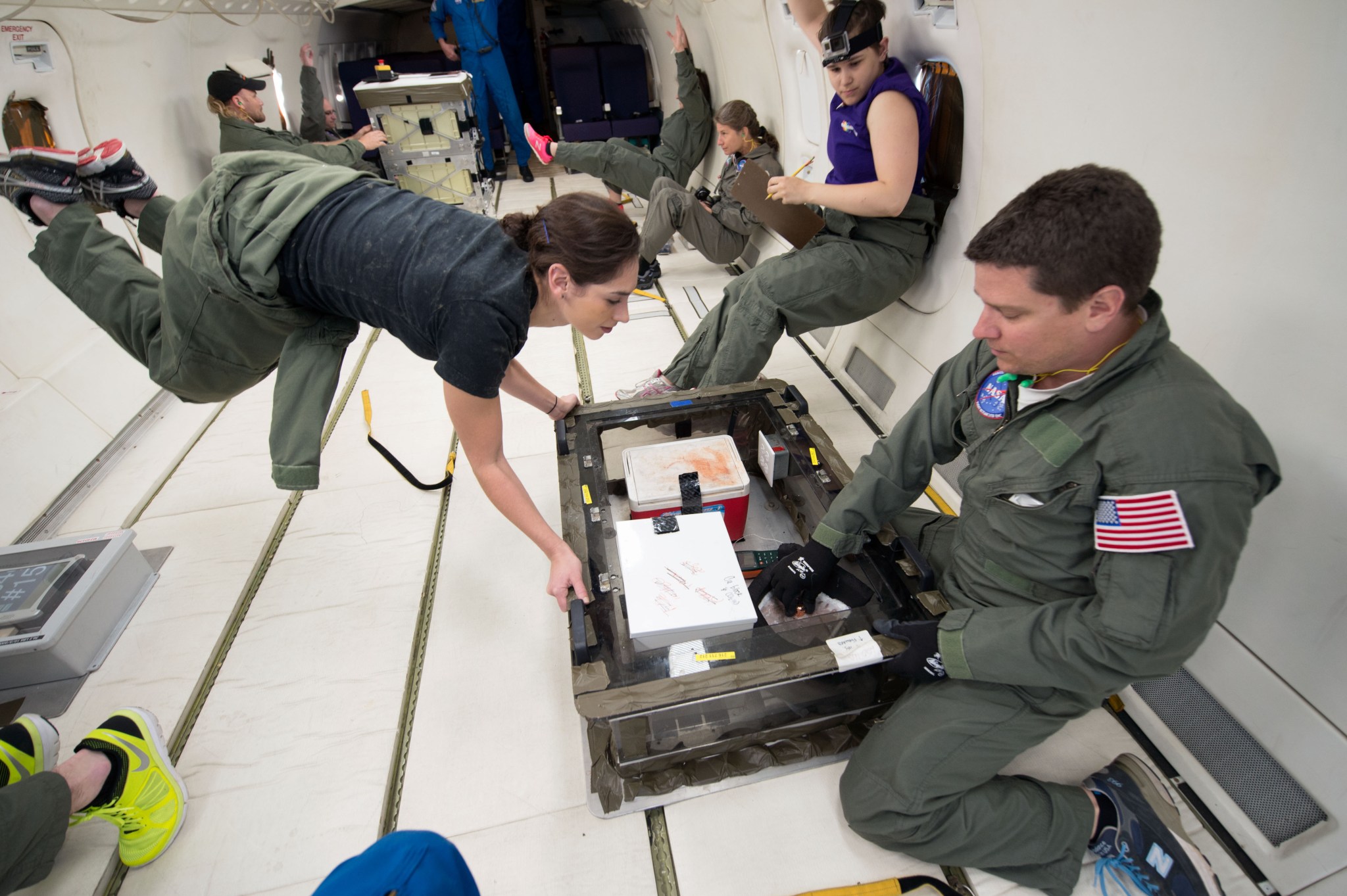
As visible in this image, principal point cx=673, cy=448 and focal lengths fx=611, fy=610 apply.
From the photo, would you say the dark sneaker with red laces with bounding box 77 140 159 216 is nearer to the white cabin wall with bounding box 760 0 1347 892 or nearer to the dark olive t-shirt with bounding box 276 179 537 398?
the dark olive t-shirt with bounding box 276 179 537 398

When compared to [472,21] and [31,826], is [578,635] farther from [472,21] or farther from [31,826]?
[472,21]

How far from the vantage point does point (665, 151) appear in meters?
4.97

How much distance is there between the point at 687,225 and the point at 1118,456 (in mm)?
3154

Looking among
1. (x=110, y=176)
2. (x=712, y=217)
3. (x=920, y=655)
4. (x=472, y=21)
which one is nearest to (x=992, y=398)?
(x=920, y=655)

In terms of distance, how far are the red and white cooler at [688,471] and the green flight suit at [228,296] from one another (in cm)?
90

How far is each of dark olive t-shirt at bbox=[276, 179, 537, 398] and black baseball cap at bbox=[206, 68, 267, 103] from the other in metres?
3.06

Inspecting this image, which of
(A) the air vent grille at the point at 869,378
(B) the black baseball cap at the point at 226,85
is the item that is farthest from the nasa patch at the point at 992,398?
(B) the black baseball cap at the point at 226,85

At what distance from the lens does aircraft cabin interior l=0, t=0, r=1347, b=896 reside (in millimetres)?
1248

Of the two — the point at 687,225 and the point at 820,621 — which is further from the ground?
the point at 687,225

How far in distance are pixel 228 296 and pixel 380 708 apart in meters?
1.20

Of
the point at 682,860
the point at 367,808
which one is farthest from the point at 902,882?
the point at 367,808

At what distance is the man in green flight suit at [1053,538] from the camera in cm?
103

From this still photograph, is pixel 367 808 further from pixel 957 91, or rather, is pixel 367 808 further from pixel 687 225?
pixel 687 225

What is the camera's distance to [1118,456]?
3.59ft
